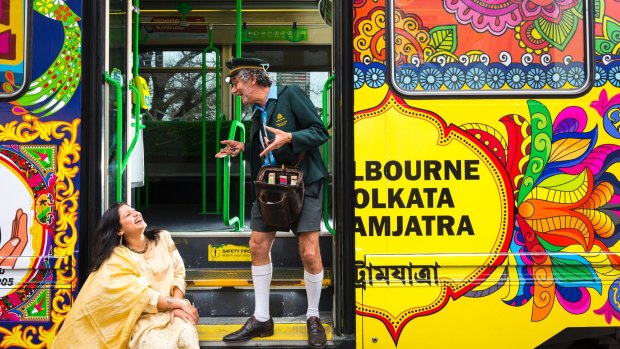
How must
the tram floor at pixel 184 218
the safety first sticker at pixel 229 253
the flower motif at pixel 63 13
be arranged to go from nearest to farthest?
the flower motif at pixel 63 13 → the safety first sticker at pixel 229 253 → the tram floor at pixel 184 218

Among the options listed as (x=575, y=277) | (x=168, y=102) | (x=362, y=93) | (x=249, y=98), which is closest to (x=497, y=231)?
(x=575, y=277)

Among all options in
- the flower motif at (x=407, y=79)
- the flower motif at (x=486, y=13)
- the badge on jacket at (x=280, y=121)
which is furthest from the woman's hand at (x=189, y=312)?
the flower motif at (x=486, y=13)

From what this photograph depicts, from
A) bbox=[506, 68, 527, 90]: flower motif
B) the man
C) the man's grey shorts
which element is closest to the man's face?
the man

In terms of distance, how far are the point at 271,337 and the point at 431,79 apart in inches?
64.0

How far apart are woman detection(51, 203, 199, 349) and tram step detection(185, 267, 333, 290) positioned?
60 centimetres

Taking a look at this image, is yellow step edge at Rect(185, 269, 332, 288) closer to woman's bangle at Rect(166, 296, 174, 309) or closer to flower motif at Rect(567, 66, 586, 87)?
woman's bangle at Rect(166, 296, 174, 309)

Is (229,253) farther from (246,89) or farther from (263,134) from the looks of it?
(246,89)

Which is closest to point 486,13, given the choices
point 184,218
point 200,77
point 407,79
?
point 407,79

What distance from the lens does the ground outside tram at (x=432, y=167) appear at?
3000mm

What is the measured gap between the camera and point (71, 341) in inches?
110

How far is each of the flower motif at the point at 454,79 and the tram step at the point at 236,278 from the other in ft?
4.44

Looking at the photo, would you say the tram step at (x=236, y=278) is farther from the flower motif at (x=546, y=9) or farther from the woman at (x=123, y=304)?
the flower motif at (x=546, y=9)

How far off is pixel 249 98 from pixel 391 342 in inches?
60.4

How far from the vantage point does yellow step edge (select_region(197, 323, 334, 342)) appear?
323 centimetres
